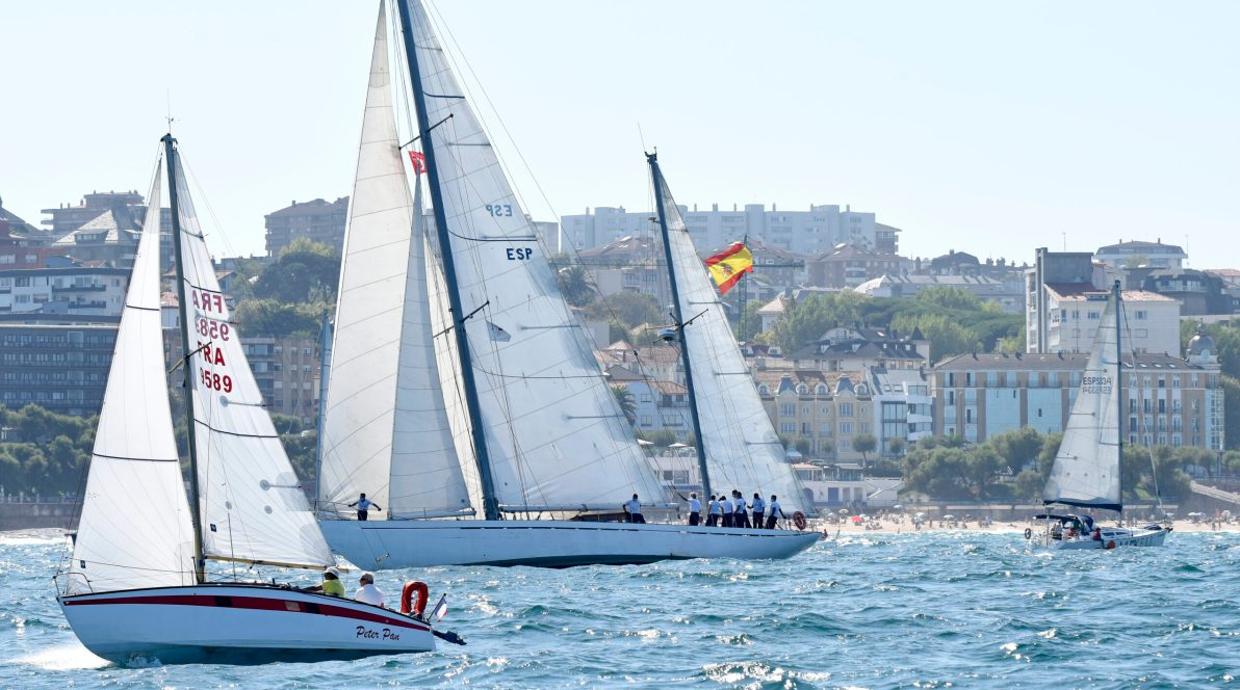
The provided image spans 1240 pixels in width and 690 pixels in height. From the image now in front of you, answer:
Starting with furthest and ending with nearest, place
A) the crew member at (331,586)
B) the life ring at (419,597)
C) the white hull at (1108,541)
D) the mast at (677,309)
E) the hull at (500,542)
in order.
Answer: the white hull at (1108,541), the mast at (677,309), the hull at (500,542), the life ring at (419,597), the crew member at (331,586)

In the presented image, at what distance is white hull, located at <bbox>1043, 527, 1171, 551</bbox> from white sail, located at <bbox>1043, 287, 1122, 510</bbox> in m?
1.40

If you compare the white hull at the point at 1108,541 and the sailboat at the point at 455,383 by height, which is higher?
the sailboat at the point at 455,383

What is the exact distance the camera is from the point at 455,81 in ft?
160

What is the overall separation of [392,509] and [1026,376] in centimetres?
12450

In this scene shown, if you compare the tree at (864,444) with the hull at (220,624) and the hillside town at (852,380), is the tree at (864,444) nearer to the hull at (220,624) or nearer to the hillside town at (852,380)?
the hillside town at (852,380)

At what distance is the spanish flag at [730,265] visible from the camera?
69188mm

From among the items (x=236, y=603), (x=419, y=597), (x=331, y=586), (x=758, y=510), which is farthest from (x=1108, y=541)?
(x=236, y=603)

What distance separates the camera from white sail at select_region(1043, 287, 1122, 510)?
245 ft

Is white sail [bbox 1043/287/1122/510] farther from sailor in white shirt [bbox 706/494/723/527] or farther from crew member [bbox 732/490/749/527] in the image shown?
sailor in white shirt [bbox 706/494/723/527]

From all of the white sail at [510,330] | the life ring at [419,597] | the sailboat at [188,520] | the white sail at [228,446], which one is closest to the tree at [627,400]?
the white sail at [510,330]

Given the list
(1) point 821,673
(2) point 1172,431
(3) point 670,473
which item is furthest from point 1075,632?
(2) point 1172,431

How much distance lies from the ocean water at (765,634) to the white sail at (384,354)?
2.07 meters

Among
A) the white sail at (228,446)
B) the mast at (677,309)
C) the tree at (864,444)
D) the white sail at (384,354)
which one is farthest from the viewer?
the tree at (864,444)

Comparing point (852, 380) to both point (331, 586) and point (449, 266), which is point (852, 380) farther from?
point (331, 586)
